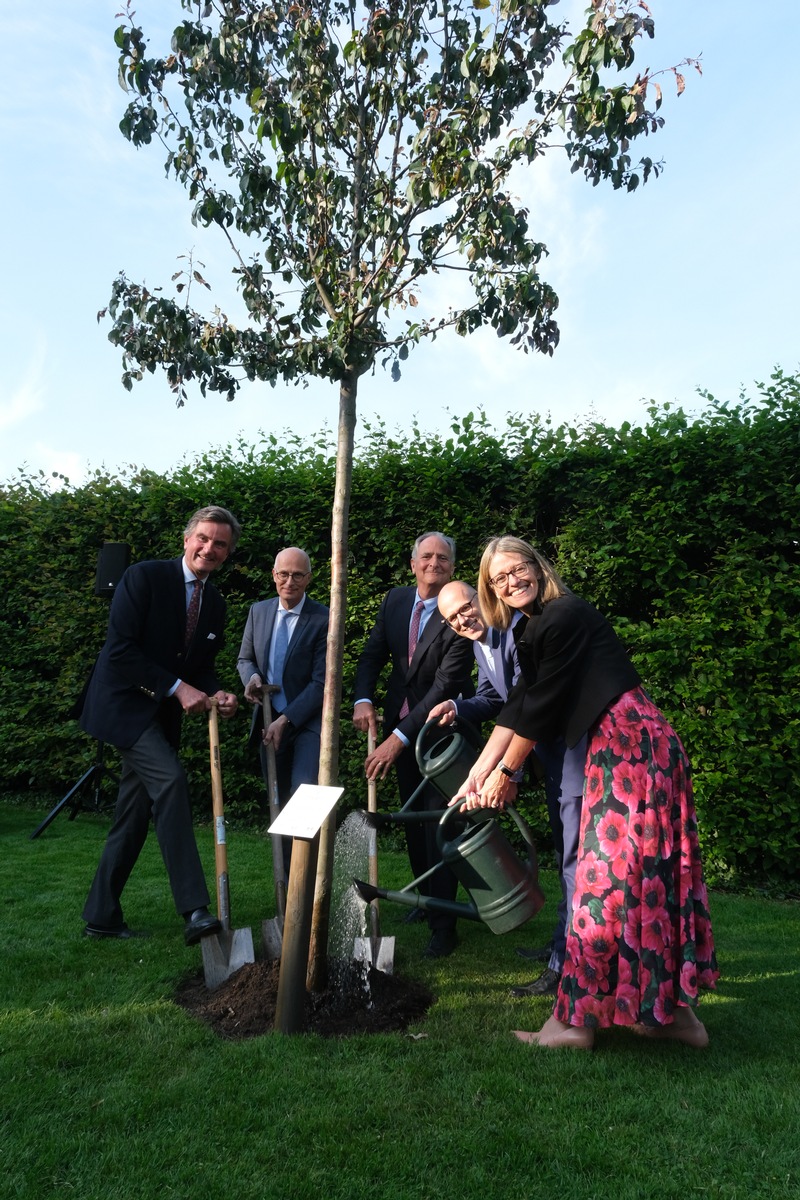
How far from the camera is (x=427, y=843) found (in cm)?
466

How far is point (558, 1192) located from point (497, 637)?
7.34ft

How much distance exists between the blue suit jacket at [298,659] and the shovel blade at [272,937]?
95 cm

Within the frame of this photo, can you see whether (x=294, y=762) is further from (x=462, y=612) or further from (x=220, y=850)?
(x=462, y=612)

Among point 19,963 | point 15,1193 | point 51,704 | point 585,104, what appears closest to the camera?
point 15,1193

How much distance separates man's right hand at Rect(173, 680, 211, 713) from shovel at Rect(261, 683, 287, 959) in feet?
1.10

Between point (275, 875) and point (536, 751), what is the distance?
1346mm

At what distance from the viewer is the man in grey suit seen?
3.39 m

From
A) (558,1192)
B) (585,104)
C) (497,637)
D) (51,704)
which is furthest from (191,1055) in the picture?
(51,704)

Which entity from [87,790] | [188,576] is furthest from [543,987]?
[87,790]

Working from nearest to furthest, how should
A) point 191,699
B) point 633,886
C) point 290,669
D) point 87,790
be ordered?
point 633,886 < point 191,699 < point 290,669 < point 87,790

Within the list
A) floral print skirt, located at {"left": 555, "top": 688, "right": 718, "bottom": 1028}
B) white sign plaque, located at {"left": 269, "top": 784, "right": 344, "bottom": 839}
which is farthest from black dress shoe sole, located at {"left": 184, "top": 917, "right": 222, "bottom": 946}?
floral print skirt, located at {"left": 555, "top": 688, "right": 718, "bottom": 1028}

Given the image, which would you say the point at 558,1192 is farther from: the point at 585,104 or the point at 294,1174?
the point at 585,104

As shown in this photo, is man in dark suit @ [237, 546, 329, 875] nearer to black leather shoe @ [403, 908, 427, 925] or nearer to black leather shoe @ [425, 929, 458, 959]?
black leather shoe @ [403, 908, 427, 925]

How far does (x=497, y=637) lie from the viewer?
13.4 ft
